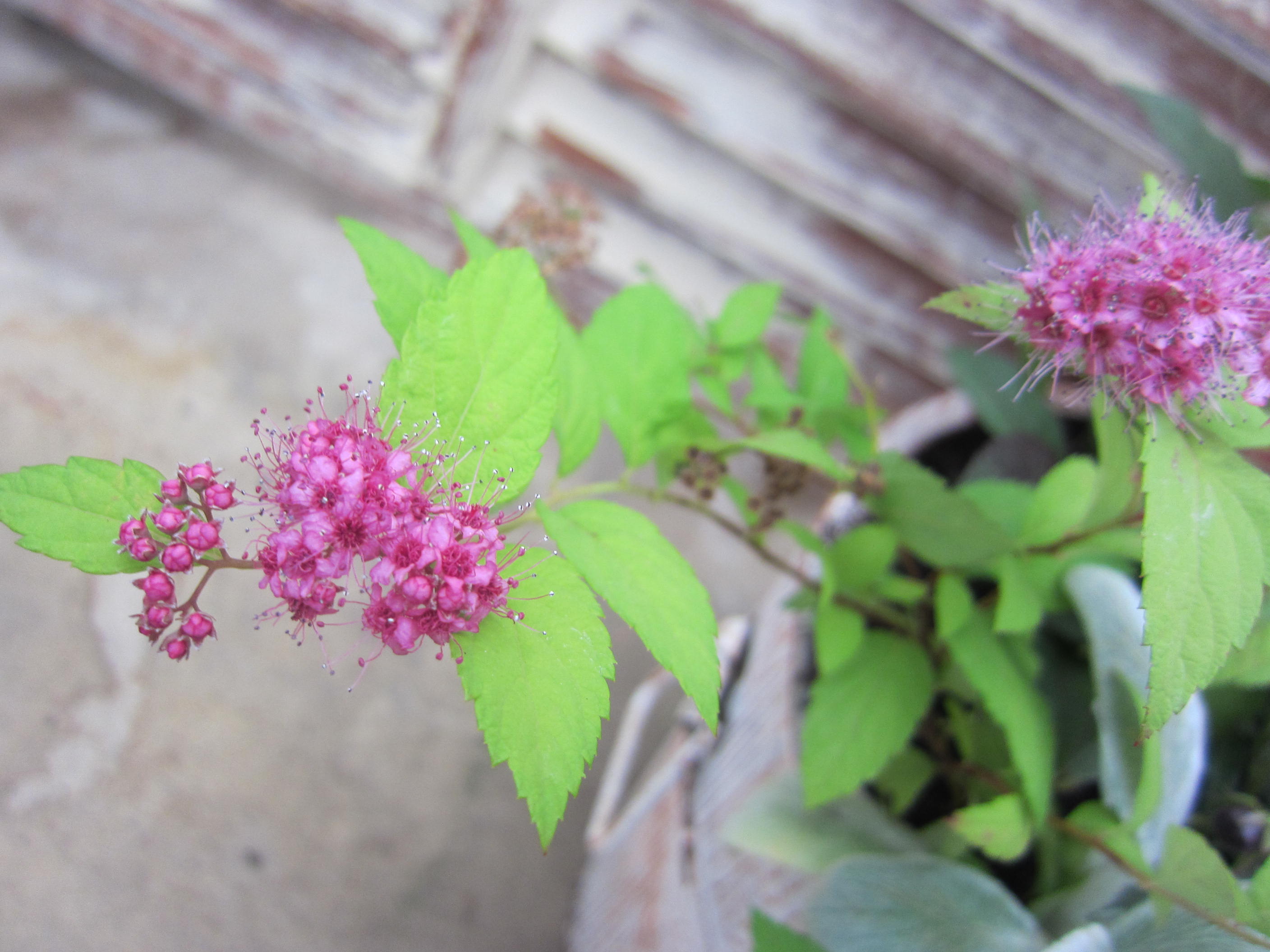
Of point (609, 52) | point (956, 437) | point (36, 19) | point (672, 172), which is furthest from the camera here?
point (36, 19)

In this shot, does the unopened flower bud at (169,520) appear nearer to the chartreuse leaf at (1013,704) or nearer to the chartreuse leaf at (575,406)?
the chartreuse leaf at (575,406)

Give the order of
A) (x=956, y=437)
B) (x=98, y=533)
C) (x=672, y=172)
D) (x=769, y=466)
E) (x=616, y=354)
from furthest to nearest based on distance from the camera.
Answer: (x=672, y=172) → (x=956, y=437) → (x=769, y=466) → (x=616, y=354) → (x=98, y=533)

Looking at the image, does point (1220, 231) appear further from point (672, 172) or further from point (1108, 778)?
point (672, 172)

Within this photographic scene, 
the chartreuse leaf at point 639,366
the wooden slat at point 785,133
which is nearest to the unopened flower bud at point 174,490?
the chartreuse leaf at point 639,366

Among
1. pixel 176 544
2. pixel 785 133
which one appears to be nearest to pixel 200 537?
pixel 176 544

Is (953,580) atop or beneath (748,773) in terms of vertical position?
atop

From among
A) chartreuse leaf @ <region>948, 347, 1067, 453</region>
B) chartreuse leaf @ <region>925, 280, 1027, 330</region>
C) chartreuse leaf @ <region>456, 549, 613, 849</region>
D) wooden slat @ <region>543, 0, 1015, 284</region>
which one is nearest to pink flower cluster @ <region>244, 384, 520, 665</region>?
chartreuse leaf @ <region>456, 549, 613, 849</region>

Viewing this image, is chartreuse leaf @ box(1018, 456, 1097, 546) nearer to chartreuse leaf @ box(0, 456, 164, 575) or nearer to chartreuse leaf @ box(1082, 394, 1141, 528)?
chartreuse leaf @ box(1082, 394, 1141, 528)

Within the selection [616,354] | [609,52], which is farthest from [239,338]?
[616,354]
